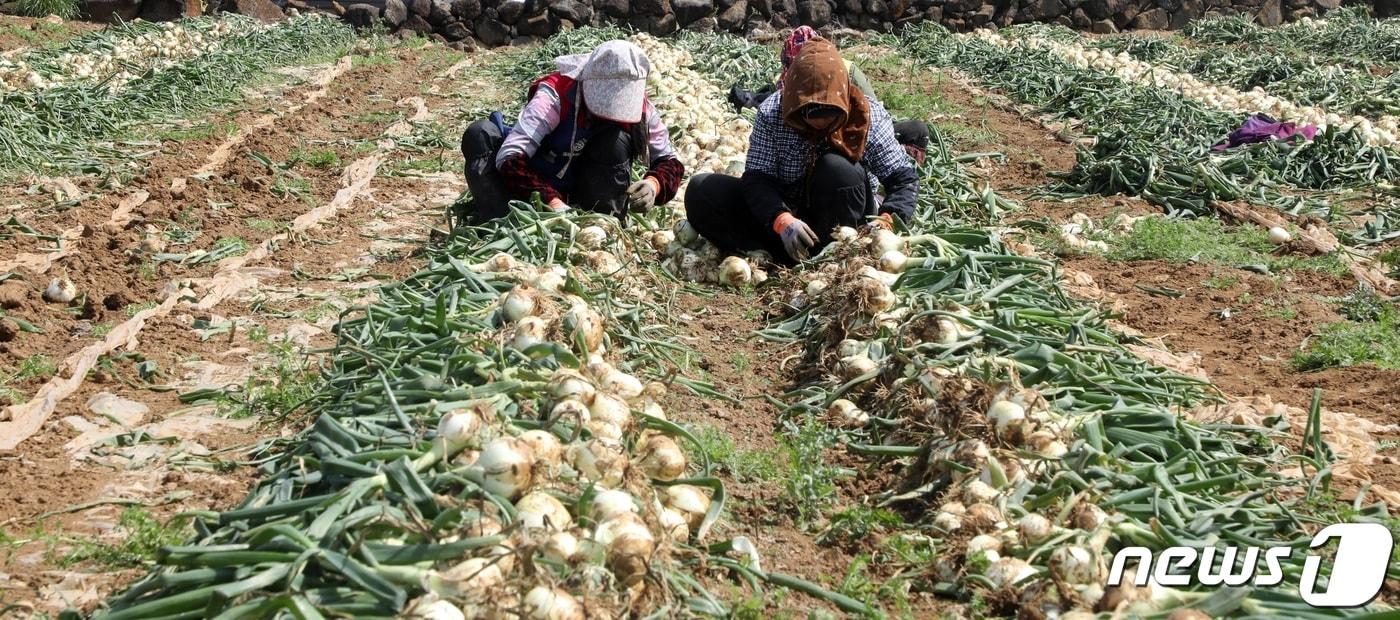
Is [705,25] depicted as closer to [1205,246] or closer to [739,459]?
[1205,246]

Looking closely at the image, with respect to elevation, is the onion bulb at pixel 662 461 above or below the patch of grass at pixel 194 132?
above

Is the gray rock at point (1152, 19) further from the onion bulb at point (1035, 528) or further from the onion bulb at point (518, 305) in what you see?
the onion bulb at point (1035, 528)

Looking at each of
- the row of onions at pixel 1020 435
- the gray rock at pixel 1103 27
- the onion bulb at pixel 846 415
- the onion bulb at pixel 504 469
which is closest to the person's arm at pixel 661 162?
the row of onions at pixel 1020 435

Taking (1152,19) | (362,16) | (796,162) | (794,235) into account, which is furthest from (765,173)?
(1152,19)

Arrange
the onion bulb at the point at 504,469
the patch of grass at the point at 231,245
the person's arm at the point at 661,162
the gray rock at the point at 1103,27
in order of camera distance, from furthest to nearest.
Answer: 1. the gray rock at the point at 1103,27
2. the patch of grass at the point at 231,245
3. the person's arm at the point at 661,162
4. the onion bulb at the point at 504,469

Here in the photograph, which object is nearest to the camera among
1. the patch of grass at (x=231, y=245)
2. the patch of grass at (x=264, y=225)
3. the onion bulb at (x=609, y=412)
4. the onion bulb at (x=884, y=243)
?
the onion bulb at (x=609, y=412)

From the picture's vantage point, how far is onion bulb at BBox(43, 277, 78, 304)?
14.9ft

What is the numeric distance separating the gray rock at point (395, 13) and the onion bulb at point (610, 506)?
12.6 meters

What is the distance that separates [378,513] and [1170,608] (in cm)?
148

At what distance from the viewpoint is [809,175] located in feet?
15.8

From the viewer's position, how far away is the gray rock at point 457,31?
14.0 m

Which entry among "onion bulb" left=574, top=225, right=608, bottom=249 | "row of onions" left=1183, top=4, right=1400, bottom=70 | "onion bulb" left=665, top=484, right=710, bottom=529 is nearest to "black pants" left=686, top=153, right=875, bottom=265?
"onion bulb" left=574, top=225, right=608, bottom=249

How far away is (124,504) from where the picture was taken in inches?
117

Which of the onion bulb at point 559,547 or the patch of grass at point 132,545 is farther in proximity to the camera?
the patch of grass at point 132,545
